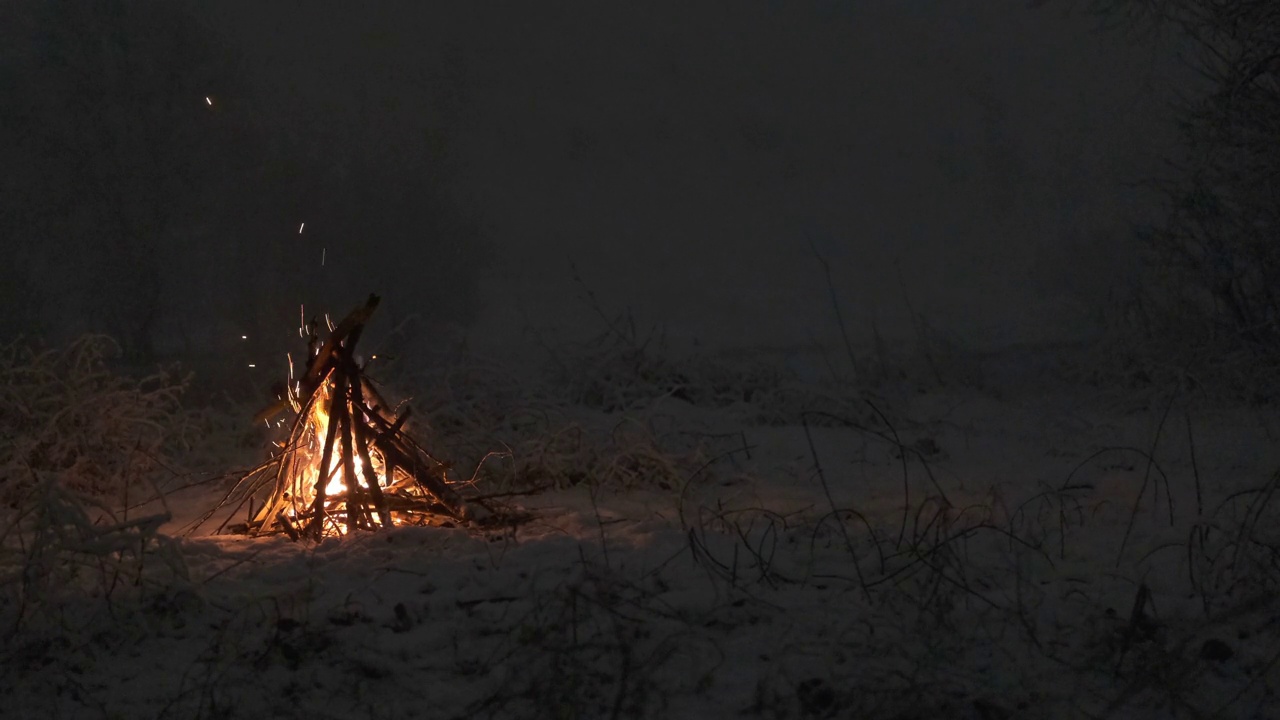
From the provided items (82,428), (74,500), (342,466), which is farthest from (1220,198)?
(74,500)

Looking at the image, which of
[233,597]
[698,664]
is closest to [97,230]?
[233,597]

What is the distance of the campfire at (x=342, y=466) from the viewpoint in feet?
11.3

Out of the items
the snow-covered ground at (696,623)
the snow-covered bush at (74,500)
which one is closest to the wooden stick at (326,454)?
the snow-covered ground at (696,623)

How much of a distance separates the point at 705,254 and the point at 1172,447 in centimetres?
2435

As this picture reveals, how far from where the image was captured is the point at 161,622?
2.56 m

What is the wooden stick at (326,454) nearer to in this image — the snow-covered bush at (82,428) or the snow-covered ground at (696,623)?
the snow-covered ground at (696,623)

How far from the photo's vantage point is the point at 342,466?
3584mm

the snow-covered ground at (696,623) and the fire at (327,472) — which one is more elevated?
the fire at (327,472)

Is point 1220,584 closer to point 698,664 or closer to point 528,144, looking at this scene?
point 698,664

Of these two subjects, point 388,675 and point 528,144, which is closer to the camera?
point 388,675

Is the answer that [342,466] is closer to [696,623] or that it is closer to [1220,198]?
[696,623]

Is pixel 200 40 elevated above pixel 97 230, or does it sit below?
above

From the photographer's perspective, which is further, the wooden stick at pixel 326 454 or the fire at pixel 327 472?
the fire at pixel 327 472

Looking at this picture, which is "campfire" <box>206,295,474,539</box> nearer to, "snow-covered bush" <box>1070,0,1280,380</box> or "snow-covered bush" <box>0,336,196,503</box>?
"snow-covered bush" <box>0,336,196,503</box>
